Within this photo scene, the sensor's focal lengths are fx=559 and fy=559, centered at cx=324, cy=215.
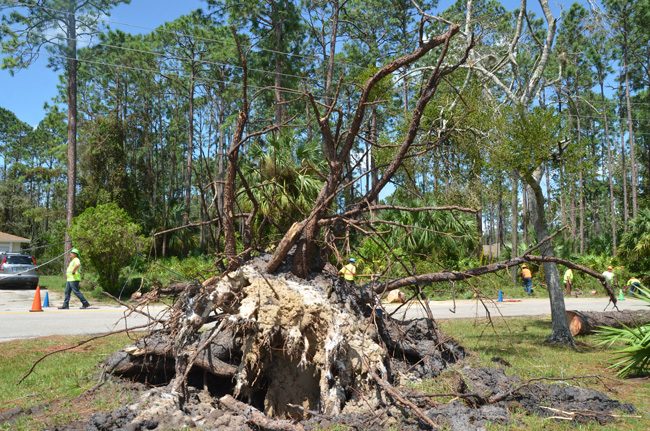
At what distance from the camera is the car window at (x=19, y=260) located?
78.6ft

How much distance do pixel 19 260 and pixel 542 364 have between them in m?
23.2

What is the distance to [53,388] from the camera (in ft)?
20.5

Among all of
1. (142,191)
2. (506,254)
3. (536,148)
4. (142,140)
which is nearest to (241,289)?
(536,148)

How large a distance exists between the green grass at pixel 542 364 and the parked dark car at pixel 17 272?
1743 centimetres

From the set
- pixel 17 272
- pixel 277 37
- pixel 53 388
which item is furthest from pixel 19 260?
pixel 53 388

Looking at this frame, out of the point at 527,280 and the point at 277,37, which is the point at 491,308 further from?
the point at 277,37

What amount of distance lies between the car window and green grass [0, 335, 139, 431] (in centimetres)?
1701

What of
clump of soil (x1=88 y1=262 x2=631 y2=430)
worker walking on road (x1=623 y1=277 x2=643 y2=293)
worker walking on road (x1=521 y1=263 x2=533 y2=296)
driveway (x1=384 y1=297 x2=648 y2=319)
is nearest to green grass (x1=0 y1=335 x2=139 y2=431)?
clump of soil (x1=88 y1=262 x2=631 y2=430)

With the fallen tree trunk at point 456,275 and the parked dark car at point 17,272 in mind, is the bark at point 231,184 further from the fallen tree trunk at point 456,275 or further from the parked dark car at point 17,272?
the parked dark car at point 17,272

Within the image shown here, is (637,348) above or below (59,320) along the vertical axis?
above

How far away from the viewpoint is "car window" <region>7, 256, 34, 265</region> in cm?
2396

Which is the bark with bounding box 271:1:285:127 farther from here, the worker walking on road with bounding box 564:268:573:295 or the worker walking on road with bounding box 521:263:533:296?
the worker walking on road with bounding box 564:268:573:295

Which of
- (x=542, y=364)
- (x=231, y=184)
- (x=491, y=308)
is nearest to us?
(x=231, y=184)

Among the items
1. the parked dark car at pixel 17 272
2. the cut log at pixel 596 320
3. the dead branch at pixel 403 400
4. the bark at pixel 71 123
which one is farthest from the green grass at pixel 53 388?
the bark at pixel 71 123
